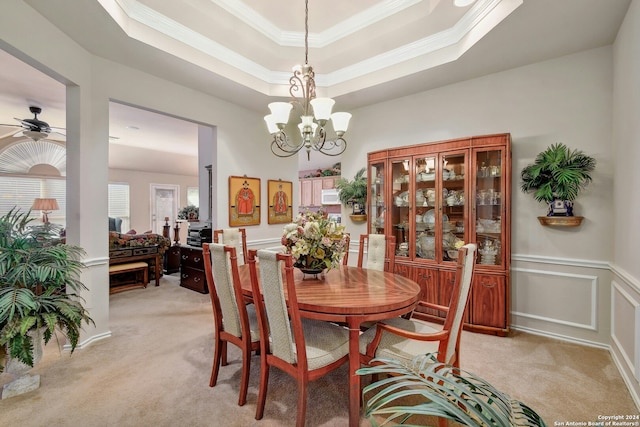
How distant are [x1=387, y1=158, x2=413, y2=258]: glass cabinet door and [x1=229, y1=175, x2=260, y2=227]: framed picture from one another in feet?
6.40

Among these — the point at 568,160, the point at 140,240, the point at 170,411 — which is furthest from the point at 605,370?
the point at 140,240

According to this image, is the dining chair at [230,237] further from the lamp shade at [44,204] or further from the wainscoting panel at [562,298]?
the lamp shade at [44,204]

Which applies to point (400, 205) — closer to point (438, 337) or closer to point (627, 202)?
point (627, 202)

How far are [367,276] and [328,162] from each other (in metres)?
5.45

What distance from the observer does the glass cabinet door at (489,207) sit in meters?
2.99

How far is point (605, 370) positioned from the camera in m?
2.33

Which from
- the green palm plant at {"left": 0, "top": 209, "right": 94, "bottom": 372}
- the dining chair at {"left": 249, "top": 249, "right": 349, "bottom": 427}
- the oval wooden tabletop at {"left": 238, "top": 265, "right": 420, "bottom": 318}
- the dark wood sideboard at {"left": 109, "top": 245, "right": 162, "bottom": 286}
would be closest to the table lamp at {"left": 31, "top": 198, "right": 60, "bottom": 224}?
the dark wood sideboard at {"left": 109, "top": 245, "right": 162, "bottom": 286}

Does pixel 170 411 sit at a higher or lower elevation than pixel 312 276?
lower

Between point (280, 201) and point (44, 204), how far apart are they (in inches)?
215

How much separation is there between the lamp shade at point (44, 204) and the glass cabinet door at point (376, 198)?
274 inches

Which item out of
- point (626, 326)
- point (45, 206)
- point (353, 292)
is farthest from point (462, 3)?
point (45, 206)

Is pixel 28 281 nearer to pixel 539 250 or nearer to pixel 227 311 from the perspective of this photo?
pixel 227 311

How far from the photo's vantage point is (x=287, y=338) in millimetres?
1711

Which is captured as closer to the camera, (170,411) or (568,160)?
(170,411)
